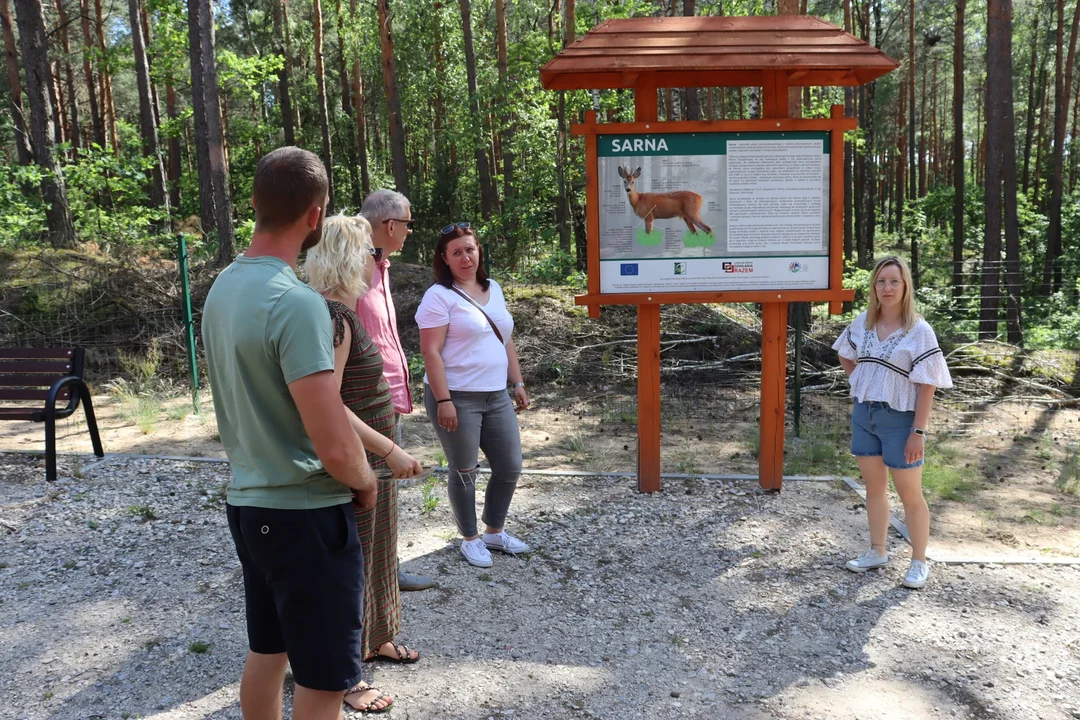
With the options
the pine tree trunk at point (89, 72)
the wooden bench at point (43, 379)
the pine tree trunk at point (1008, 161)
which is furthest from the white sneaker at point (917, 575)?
the pine tree trunk at point (89, 72)

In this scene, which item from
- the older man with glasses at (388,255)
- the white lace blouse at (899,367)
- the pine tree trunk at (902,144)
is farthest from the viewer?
the pine tree trunk at (902,144)

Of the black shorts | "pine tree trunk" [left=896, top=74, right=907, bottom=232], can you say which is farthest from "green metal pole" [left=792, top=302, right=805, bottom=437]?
"pine tree trunk" [left=896, top=74, right=907, bottom=232]

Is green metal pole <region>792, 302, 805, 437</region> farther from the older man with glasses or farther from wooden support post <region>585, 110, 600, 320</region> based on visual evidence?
the older man with glasses

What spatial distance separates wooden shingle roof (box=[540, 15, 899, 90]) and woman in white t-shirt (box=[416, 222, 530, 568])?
161cm

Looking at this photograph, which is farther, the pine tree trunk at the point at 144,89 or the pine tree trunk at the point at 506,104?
the pine tree trunk at the point at 144,89

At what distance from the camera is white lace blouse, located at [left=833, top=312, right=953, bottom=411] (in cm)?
387

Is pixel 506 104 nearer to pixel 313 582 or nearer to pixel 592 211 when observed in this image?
pixel 592 211

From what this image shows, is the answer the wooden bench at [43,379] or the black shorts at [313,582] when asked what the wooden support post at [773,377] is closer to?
the black shorts at [313,582]

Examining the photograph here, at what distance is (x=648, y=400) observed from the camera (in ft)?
18.4

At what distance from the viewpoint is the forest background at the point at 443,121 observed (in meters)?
13.7

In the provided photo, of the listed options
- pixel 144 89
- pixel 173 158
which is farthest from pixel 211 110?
pixel 173 158

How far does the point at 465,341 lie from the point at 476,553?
45.8 inches

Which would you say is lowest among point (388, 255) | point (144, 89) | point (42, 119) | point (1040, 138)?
point (388, 255)

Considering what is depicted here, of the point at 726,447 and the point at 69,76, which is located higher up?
the point at 69,76
